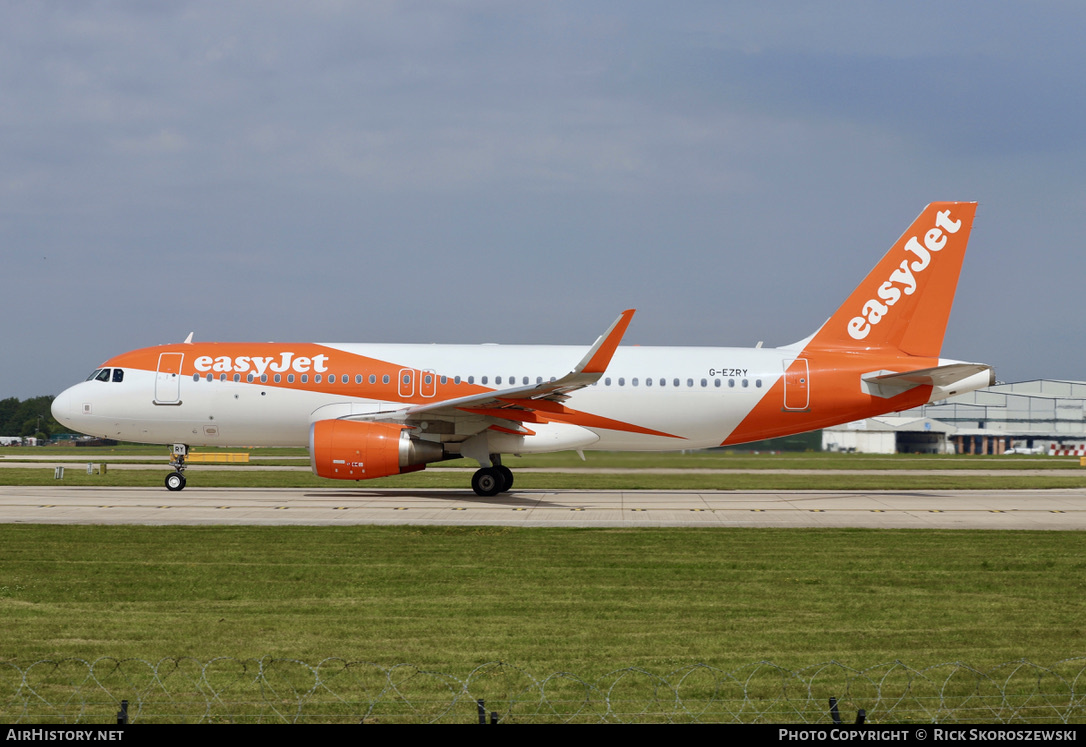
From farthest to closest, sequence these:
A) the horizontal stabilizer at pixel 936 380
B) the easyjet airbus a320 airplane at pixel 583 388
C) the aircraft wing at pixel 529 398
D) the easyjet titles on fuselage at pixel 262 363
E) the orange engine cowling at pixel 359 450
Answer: the easyjet titles on fuselage at pixel 262 363 → the easyjet airbus a320 airplane at pixel 583 388 → the horizontal stabilizer at pixel 936 380 → the orange engine cowling at pixel 359 450 → the aircraft wing at pixel 529 398

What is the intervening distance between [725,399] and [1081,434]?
93227mm

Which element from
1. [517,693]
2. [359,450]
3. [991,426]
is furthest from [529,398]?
[991,426]

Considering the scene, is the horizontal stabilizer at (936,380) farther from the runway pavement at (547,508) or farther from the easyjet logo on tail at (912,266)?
the runway pavement at (547,508)

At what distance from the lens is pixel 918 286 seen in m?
29.0

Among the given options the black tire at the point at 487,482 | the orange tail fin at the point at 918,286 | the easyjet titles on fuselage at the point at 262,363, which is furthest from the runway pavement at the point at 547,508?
the orange tail fin at the point at 918,286

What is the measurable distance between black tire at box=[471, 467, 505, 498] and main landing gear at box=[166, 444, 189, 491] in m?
8.46

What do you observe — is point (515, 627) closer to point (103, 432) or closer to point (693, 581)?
point (693, 581)

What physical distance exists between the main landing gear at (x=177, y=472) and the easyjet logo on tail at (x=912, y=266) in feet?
68.3

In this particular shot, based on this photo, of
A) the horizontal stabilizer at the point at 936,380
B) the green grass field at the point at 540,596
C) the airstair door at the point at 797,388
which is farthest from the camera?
the airstair door at the point at 797,388

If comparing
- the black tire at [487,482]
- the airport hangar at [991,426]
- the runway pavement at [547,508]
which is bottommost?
the runway pavement at [547,508]

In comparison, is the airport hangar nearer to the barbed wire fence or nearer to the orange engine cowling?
the orange engine cowling

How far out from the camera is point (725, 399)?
2856cm

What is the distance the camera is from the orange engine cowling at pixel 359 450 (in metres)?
25.0
